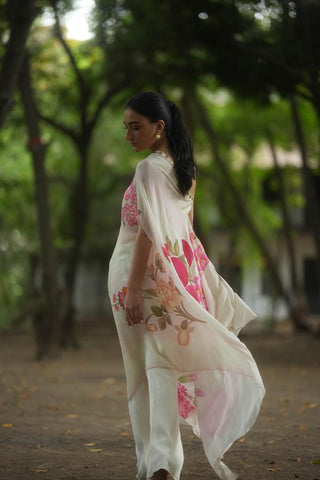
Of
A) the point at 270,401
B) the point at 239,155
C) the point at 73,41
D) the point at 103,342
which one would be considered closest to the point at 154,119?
the point at 270,401

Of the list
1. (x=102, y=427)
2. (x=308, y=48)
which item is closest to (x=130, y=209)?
(x=102, y=427)

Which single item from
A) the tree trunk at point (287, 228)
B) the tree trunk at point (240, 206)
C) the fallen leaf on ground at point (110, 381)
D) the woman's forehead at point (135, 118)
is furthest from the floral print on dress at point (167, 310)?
the tree trunk at point (287, 228)

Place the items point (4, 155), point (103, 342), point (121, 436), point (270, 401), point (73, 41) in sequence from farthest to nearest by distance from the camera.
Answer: point (4, 155) → point (103, 342) → point (73, 41) → point (270, 401) → point (121, 436)

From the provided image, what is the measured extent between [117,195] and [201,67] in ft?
37.8

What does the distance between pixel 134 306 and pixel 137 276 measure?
0.54ft

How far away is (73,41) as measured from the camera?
1705cm

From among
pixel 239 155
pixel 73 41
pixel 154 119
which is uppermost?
pixel 73 41

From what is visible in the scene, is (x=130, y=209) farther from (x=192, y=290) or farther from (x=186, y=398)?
(x=186, y=398)

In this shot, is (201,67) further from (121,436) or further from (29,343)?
(121,436)

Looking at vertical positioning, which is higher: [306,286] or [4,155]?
[4,155]

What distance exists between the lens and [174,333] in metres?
4.29

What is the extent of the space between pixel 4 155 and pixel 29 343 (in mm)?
6377

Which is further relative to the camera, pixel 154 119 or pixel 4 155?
pixel 4 155

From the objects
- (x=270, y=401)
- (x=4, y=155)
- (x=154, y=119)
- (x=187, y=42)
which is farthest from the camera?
(x=4, y=155)
